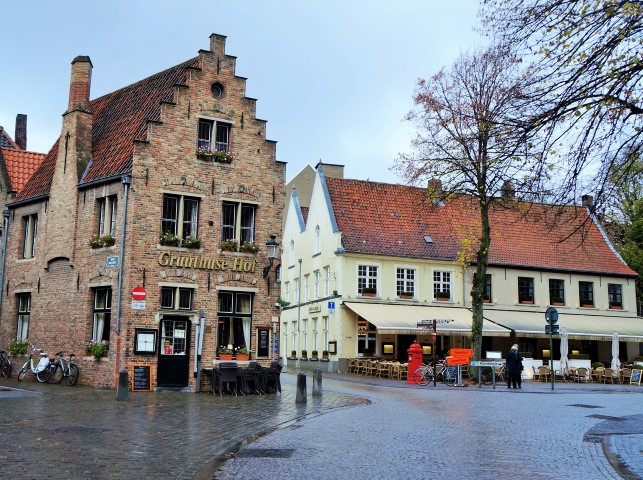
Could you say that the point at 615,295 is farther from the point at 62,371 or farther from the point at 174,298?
the point at 62,371

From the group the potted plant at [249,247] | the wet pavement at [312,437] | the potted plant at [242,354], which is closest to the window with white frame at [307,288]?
the potted plant at [249,247]

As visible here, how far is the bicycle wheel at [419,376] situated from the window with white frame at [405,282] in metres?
9.94

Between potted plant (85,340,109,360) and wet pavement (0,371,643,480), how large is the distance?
1.77m

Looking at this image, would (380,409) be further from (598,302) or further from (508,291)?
(598,302)

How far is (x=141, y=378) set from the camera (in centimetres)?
2302

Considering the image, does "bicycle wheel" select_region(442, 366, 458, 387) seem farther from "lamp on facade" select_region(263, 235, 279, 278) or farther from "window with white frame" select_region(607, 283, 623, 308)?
"window with white frame" select_region(607, 283, 623, 308)

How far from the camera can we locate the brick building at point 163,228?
23.8 meters

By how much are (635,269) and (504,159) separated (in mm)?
43108

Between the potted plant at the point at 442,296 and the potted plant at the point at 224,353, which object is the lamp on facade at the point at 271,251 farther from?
the potted plant at the point at 442,296

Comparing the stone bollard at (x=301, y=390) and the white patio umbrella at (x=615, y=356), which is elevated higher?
the white patio umbrella at (x=615, y=356)

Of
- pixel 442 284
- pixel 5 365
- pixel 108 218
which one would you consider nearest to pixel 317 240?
pixel 442 284

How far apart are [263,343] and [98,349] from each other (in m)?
5.35

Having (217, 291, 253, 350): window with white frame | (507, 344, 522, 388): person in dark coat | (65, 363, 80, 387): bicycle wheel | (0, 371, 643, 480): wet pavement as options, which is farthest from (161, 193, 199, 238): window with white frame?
(507, 344, 522, 388): person in dark coat

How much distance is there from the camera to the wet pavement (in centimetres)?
1002
